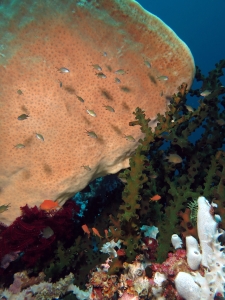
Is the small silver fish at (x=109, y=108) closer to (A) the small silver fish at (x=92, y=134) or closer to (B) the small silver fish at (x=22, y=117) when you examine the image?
(A) the small silver fish at (x=92, y=134)

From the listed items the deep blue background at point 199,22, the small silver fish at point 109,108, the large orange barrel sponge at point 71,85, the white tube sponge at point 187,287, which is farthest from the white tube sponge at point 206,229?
the deep blue background at point 199,22

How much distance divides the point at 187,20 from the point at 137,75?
482ft

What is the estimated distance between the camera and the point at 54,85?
408 cm

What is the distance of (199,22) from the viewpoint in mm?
A: 130000

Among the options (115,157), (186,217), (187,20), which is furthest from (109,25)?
(187,20)

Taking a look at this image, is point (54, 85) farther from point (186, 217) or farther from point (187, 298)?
point (187, 298)

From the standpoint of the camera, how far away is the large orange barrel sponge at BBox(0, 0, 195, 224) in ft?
13.1

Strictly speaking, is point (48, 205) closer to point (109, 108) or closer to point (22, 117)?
point (22, 117)

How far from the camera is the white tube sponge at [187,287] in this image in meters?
2.57

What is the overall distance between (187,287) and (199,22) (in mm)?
151469

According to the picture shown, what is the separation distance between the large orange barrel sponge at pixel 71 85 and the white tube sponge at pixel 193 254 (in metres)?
2.05

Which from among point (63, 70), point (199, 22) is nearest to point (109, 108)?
point (63, 70)

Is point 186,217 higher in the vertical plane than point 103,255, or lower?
higher

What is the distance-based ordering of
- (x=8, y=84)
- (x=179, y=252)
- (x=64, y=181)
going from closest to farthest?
(x=179, y=252) < (x=8, y=84) < (x=64, y=181)
